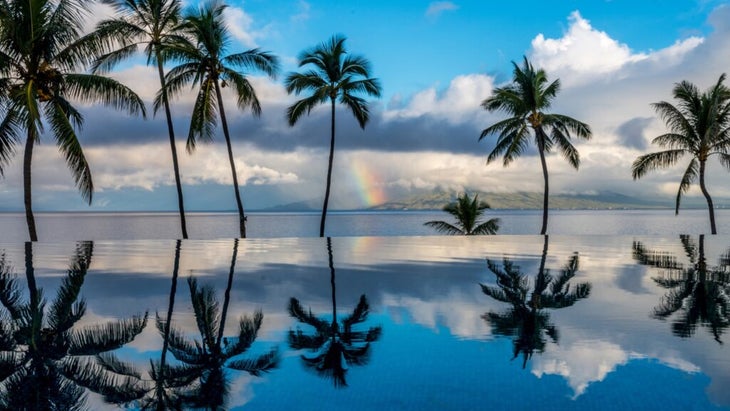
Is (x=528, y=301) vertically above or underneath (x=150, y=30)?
underneath

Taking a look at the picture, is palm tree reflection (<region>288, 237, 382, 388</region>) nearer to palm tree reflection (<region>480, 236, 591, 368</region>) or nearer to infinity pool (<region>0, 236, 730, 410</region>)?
infinity pool (<region>0, 236, 730, 410</region>)

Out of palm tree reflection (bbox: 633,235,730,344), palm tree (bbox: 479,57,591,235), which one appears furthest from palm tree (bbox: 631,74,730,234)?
palm tree reflection (bbox: 633,235,730,344)

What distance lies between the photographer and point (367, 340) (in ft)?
15.0

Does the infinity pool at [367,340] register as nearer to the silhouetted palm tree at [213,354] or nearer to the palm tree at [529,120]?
the silhouetted palm tree at [213,354]

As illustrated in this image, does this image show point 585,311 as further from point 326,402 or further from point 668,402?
point 326,402

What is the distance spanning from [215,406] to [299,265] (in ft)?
23.3

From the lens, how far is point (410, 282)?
25.9 ft

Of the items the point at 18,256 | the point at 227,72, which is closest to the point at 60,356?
the point at 18,256

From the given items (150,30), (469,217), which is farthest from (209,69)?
(469,217)

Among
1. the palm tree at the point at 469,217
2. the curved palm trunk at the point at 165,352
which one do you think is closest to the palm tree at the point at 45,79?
the curved palm trunk at the point at 165,352

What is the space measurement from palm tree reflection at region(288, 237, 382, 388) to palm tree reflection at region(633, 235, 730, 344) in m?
2.64

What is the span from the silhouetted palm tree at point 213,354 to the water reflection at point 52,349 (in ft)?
1.53

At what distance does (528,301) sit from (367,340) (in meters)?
2.37

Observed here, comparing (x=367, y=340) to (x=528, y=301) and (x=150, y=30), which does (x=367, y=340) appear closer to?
(x=528, y=301)
